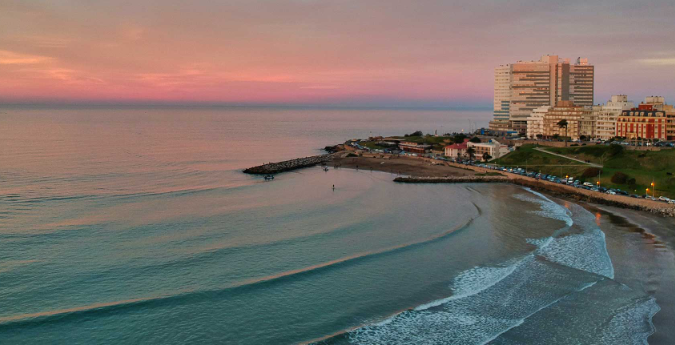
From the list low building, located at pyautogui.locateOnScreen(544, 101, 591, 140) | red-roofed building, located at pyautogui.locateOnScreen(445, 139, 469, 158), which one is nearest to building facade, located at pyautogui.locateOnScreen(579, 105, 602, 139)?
low building, located at pyautogui.locateOnScreen(544, 101, 591, 140)

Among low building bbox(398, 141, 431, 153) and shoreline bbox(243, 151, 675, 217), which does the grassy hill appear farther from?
low building bbox(398, 141, 431, 153)

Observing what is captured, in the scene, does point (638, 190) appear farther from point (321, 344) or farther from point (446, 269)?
point (321, 344)

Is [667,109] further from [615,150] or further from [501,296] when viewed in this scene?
[501,296]

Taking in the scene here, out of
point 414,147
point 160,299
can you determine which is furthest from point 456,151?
point 160,299

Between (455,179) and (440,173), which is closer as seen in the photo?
(455,179)

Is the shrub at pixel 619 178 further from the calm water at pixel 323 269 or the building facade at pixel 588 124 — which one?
the building facade at pixel 588 124

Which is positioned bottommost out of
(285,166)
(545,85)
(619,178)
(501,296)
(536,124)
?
(501,296)
